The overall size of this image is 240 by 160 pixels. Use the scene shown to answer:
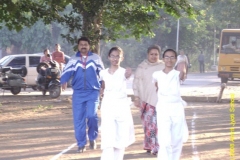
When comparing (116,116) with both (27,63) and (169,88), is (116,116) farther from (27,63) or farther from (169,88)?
(27,63)

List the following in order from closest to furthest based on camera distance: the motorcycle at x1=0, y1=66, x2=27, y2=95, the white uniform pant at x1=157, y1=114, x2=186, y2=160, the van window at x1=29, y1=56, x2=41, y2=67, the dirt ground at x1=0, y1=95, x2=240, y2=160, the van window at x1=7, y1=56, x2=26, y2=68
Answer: the white uniform pant at x1=157, y1=114, x2=186, y2=160, the dirt ground at x1=0, y1=95, x2=240, y2=160, the motorcycle at x1=0, y1=66, x2=27, y2=95, the van window at x1=7, y1=56, x2=26, y2=68, the van window at x1=29, y1=56, x2=41, y2=67

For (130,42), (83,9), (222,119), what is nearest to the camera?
(222,119)

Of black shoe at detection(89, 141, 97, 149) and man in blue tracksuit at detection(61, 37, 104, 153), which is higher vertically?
man in blue tracksuit at detection(61, 37, 104, 153)

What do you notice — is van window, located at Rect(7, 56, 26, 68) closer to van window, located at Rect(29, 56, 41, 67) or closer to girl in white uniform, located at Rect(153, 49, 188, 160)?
van window, located at Rect(29, 56, 41, 67)

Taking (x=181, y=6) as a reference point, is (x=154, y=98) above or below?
below

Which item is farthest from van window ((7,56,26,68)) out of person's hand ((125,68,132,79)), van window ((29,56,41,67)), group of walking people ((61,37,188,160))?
person's hand ((125,68,132,79))

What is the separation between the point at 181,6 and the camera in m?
18.0

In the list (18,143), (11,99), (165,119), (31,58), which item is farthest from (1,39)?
(165,119)

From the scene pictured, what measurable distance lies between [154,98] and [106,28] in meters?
10.4

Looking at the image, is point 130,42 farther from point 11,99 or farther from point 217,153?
point 217,153

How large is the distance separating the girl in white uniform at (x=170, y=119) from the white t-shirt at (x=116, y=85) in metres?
0.82

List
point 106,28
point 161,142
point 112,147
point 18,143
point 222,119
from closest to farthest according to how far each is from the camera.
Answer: point 161,142 < point 112,147 < point 18,143 < point 222,119 < point 106,28

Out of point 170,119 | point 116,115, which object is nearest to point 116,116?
point 116,115

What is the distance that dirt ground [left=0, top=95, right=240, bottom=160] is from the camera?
10.4m
